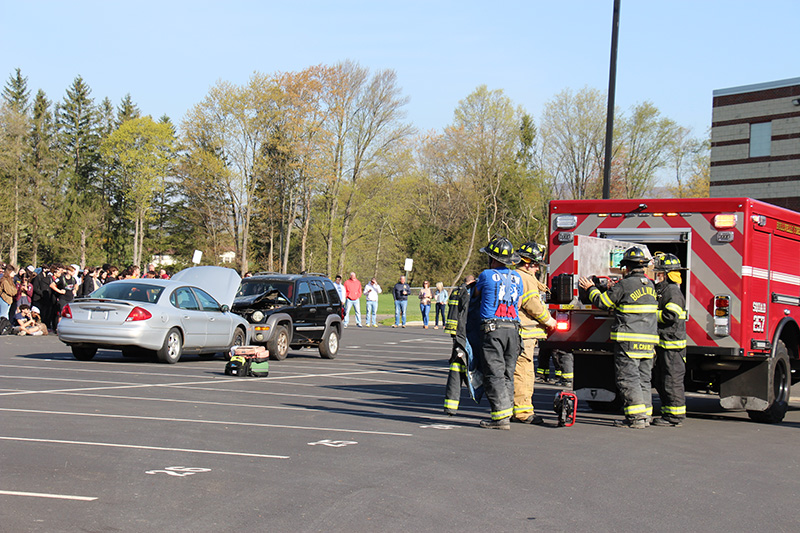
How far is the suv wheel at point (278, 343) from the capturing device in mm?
18141

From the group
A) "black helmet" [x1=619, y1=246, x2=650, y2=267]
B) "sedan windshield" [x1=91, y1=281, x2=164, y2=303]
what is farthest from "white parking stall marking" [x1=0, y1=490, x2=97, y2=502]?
"sedan windshield" [x1=91, y1=281, x2=164, y2=303]

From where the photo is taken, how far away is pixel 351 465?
7.28 m

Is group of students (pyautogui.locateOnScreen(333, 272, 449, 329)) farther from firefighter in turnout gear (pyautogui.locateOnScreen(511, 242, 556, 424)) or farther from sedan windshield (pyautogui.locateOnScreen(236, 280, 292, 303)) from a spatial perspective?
firefighter in turnout gear (pyautogui.locateOnScreen(511, 242, 556, 424))

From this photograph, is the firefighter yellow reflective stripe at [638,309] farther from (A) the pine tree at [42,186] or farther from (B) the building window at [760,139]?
(A) the pine tree at [42,186]

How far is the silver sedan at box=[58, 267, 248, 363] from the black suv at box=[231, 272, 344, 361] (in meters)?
0.51

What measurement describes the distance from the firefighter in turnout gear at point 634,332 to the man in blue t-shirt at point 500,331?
1.18 m

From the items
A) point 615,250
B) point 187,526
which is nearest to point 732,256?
point 615,250

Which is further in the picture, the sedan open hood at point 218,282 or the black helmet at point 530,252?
the sedan open hood at point 218,282

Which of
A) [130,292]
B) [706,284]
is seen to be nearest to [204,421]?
[706,284]

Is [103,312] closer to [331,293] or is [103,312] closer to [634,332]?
[331,293]

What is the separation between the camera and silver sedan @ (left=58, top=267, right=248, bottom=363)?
1570cm

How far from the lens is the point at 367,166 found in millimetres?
58781

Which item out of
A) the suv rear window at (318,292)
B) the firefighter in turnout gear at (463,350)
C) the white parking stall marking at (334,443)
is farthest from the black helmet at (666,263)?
the suv rear window at (318,292)

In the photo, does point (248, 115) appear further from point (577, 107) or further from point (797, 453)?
point (797, 453)
